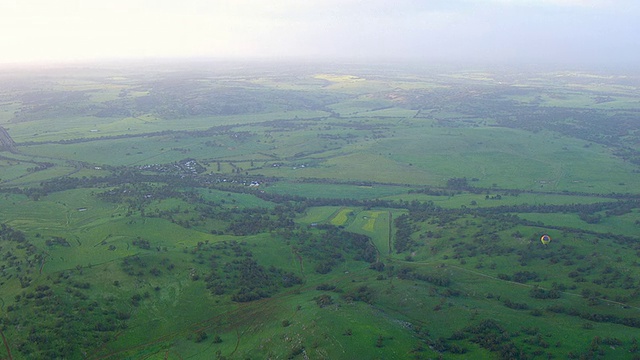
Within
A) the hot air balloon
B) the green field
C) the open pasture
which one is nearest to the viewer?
the green field

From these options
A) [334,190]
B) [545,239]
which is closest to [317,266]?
[545,239]

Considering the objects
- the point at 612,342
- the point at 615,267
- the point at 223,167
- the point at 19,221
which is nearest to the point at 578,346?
the point at 612,342

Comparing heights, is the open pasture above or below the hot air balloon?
below

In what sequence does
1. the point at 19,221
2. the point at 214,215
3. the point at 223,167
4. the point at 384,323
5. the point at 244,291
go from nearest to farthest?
the point at 384,323, the point at 244,291, the point at 19,221, the point at 214,215, the point at 223,167

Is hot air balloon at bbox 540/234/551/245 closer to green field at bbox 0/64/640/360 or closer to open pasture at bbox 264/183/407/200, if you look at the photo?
green field at bbox 0/64/640/360

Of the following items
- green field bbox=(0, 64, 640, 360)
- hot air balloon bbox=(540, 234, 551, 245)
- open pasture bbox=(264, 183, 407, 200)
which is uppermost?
hot air balloon bbox=(540, 234, 551, 245)

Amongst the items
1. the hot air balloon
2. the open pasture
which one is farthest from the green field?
the hot air balloon

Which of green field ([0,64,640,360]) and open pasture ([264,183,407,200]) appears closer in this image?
green field ([0,64,640,360])

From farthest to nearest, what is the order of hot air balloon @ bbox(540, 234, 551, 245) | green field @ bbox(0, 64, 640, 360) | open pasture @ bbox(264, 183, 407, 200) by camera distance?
open pasture @ bbox(264, 183, 407, 200)
hot air balloon @ bbox(540, 234, 551, 245)
green field @ bbox(0, 64, 640, 360)

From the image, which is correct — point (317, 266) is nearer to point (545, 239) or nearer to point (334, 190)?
point (545, 239)

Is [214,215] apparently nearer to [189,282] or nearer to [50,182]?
[189,282]

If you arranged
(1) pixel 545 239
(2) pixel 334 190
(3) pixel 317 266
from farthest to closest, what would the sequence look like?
(2) pixel 334 190
(1) pixel 545 239
(3) pixel 317 266
